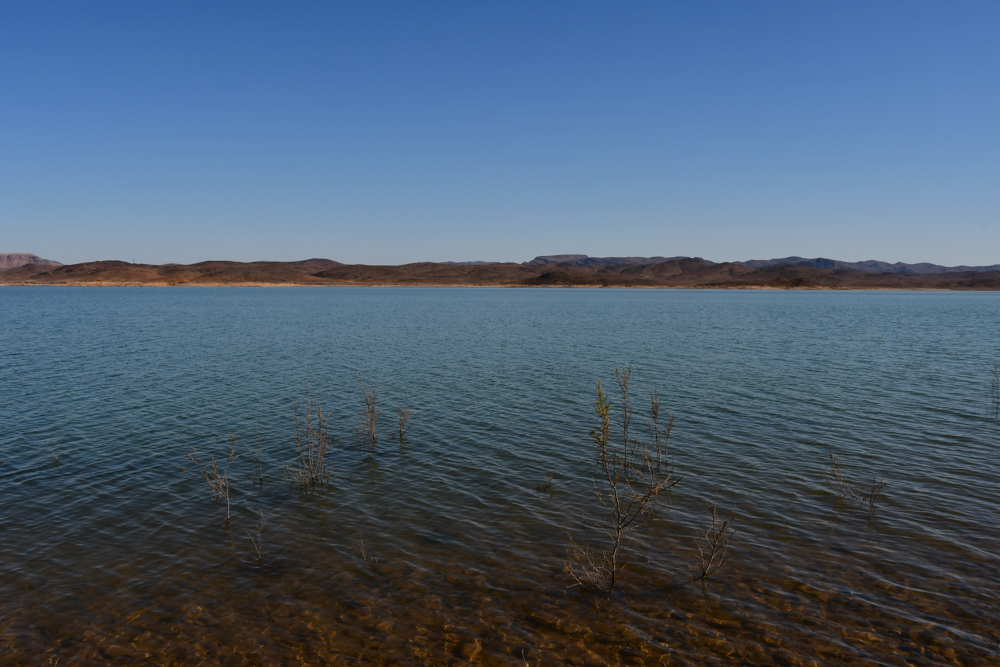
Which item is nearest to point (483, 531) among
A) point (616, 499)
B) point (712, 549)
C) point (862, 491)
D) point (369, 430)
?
point (616, 499)

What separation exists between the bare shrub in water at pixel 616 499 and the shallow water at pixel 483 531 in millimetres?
314

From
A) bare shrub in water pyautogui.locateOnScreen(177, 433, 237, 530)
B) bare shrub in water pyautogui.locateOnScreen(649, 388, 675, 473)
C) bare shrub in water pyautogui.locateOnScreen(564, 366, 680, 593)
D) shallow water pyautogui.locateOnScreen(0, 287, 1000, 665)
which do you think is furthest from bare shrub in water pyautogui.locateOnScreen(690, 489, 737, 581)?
bare shrub in water pyautogui.locateOnScreen(177, 433, 237, 530)

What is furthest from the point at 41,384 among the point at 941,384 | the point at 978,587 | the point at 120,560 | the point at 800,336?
the point at 800,336

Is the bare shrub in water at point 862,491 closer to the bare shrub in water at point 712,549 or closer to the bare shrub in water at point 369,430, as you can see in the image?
the bare shrub in water at point 712,549

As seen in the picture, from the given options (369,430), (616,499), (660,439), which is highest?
(616,499)

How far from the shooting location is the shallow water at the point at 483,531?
26.2 feet

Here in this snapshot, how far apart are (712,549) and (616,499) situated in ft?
9.74

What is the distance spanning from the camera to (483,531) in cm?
1138

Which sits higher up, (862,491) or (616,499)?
(616,499)

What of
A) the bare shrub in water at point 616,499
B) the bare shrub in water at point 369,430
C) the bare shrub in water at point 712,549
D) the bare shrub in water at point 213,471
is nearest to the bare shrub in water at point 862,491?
the bare shrub in water at point 712,549

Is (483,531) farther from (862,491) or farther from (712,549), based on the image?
(862,491)

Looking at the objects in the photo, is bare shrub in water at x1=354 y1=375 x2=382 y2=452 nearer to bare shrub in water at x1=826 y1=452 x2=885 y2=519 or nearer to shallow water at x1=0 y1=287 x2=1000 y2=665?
shallow water at x1=0 y1=287 x2=1000 y2=665

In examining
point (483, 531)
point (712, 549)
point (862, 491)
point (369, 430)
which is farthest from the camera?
point (369, 430)

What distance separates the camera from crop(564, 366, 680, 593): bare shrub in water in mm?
9492
